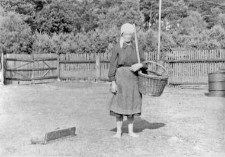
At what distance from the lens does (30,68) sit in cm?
2353

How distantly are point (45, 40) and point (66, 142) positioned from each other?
65.8 ft

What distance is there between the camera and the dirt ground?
6316 mm

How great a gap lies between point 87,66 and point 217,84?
415 inches

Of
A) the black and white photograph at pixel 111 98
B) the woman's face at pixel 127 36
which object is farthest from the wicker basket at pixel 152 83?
the woman's face at pixel 127 36

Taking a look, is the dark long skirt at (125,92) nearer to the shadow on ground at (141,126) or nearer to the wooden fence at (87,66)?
the shadow on ground at (141,126)

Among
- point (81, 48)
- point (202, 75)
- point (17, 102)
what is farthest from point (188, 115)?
point (81, 48)

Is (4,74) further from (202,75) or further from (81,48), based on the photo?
(202,75)

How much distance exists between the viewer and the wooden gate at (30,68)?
22719mm

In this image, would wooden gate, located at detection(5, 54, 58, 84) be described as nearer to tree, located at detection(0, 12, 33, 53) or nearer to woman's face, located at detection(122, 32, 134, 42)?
tree, located at detection(0, 12, 33, 53)

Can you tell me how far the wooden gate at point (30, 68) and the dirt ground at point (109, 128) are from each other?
8.39 m

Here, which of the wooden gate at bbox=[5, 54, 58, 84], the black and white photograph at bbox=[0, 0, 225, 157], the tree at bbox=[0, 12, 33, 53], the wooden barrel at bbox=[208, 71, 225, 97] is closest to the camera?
the black and white photograph at bbox=[0, 0, 225, 157]

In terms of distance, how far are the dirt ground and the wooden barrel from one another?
0.77 meters

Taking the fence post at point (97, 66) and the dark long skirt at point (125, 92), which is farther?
the fence post at point (97, 66)

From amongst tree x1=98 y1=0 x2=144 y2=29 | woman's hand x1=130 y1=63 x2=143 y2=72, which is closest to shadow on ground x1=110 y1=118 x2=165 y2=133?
woman's hand x1=130 y1=63 x2=143 y2=72
